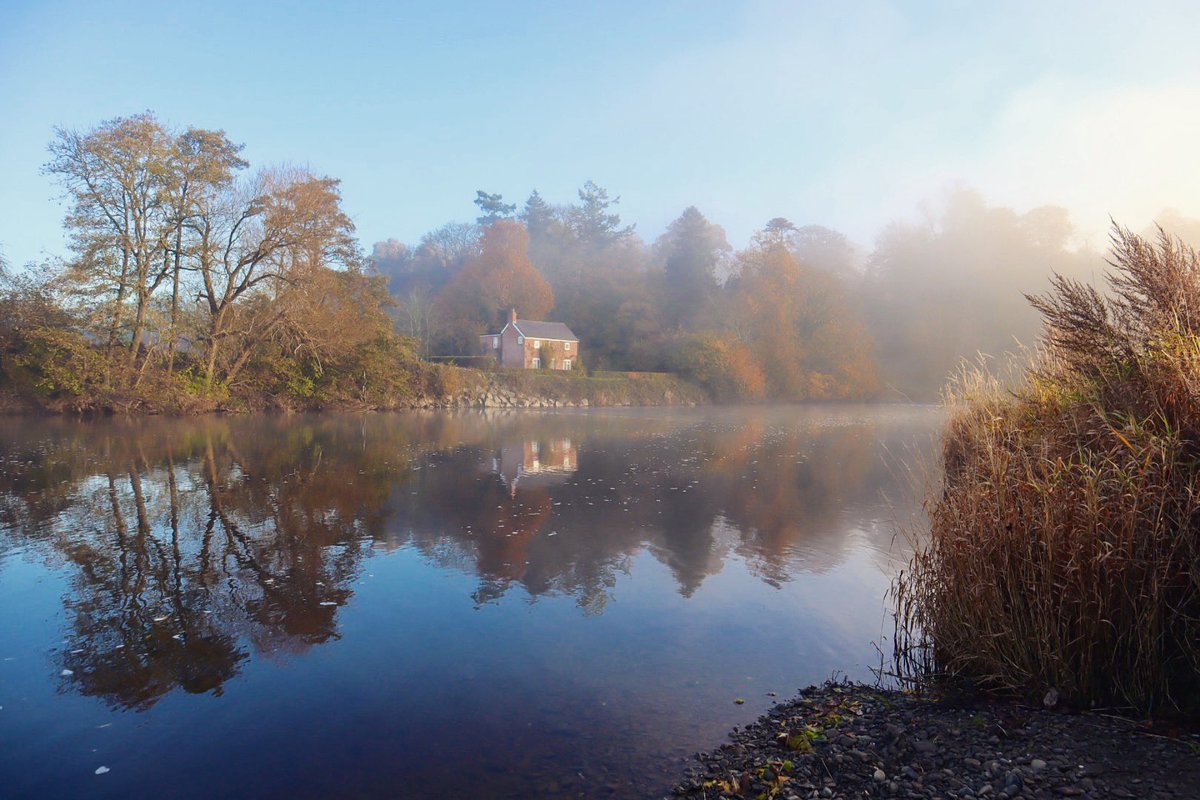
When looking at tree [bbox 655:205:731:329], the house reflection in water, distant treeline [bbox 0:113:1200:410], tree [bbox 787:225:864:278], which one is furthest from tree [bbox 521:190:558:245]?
the house reflection in water

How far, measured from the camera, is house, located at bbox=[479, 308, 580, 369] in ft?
202

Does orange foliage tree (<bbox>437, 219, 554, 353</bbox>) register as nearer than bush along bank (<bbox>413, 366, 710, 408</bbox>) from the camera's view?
No

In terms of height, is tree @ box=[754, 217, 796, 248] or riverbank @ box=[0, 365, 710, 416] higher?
tree @ box=[754, 217, 796, 248]

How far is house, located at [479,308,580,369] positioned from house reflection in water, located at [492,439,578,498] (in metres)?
37.3

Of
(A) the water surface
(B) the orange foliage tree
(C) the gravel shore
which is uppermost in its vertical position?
(B) the orange foliage tree

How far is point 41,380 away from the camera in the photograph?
29.8 m

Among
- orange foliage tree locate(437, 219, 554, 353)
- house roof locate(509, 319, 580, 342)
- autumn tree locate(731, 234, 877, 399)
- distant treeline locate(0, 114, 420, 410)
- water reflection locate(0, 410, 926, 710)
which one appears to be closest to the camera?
water reflection locate(0, 410, 926, 710)

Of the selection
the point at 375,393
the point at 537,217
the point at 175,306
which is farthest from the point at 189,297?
the point at 537,217

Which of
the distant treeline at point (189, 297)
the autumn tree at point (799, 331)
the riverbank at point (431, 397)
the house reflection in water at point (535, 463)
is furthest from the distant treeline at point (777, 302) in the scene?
the house reflection in water at point (535, 463)

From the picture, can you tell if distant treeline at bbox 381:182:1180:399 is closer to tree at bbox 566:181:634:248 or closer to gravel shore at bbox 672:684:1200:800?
tree at bbox 566:181:634:248

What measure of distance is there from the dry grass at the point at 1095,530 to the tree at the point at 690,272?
215 ft

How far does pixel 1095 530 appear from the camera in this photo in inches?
181

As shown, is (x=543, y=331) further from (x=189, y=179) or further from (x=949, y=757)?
(x=949, y=757)

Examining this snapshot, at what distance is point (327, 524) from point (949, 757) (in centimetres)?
950
